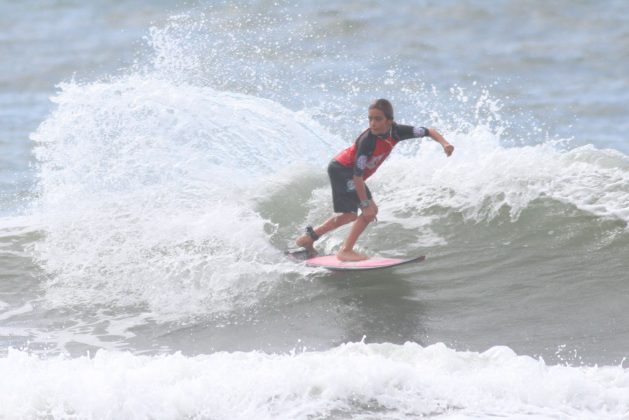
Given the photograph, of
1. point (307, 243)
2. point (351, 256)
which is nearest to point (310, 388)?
point (351, 256)

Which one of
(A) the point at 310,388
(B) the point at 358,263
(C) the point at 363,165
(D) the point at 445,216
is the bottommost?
(A) the point at 310,388

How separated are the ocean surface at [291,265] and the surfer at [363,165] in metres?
0.47

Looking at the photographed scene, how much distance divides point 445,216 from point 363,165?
1749 mm

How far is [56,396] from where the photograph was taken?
6.14 meters

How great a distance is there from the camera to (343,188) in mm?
8938

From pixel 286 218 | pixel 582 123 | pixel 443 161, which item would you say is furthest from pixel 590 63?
pixel 286 218

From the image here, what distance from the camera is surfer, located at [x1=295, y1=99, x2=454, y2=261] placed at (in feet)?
27.7

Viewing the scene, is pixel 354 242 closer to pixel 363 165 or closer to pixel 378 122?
pixel 363 165

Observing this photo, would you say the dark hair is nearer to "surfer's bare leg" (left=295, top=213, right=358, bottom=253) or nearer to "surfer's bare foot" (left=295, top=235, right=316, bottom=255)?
"surfer's bare leg" (left=295, top=213, right=358, bottom=253)

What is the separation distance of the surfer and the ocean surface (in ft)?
1.53

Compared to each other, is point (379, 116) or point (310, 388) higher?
point (379, 116)

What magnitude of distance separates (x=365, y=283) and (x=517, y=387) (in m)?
2.65

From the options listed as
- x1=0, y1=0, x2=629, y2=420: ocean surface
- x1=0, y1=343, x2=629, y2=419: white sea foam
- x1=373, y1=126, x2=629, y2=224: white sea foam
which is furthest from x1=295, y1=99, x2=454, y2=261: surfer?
x1=0, y1=343, x2=629, y2=419: white sea foam

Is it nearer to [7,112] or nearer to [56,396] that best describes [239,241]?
[56,396]
